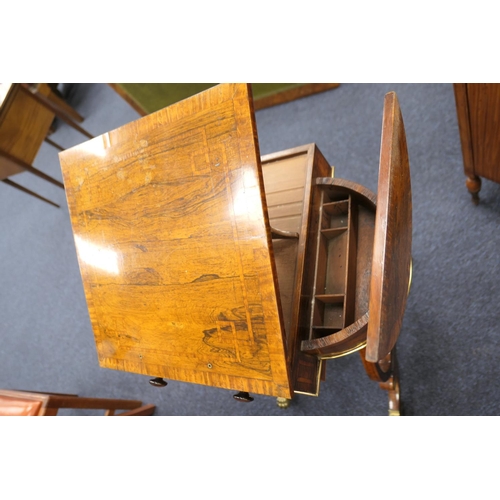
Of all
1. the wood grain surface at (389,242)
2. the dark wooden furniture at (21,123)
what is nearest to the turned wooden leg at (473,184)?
the wood grain surface at (389,242)

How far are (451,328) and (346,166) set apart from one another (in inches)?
31.4

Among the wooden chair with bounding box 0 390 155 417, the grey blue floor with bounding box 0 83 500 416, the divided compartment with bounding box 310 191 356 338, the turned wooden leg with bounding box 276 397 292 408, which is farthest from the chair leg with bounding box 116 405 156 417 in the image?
the divided compartment with bounding box 310 191 356 338

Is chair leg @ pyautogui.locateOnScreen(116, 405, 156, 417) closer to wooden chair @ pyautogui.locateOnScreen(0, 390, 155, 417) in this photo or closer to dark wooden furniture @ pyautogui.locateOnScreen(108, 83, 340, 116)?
wooden chair @ pyautogui.locateOnScreen(0, 390, 155, 417)

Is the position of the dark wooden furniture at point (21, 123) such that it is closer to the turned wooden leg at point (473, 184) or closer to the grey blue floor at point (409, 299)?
the grey blue floor at point (409, 299)

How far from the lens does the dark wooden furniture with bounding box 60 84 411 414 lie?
684 mm

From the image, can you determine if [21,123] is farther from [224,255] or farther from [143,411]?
[224,255]

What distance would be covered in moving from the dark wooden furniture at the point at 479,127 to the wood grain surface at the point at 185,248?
703mm

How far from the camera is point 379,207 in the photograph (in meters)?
0.60

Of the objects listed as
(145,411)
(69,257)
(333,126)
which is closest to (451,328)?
(333,126)

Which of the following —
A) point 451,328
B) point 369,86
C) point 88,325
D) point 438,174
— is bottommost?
point 451,328

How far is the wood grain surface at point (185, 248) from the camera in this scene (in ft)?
2.28

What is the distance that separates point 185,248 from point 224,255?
103 millimetres

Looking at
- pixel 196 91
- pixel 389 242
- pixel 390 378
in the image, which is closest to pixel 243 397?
pixel 389 242
